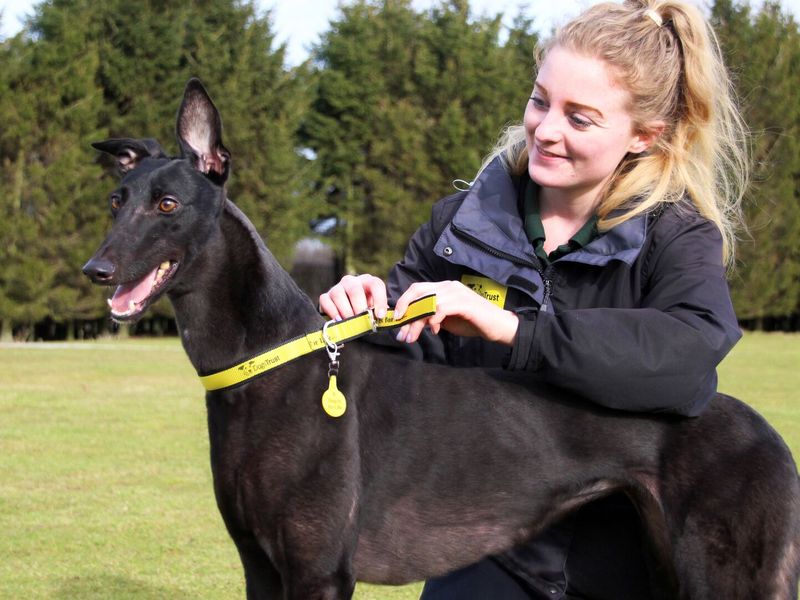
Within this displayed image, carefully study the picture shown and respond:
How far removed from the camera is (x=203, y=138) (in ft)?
11.0

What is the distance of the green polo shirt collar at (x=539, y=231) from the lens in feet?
11.0

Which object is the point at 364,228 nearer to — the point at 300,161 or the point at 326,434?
the point at 300,161

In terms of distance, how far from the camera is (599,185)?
11.3 feet

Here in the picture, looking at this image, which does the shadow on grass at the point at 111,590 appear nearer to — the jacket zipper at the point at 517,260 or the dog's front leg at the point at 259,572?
the dog's front leg at the point at 259,572

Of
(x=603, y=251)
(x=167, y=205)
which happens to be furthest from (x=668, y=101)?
(x=167, y=205)

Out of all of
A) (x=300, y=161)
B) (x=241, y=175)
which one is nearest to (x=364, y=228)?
(x=300, y=161)

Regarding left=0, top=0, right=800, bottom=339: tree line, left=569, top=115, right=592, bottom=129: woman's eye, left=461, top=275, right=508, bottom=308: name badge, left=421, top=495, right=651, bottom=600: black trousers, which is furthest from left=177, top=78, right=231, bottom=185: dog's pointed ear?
left=0, top=0, right=800, bottom=339: tree line

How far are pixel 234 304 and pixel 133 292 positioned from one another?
0.31 m

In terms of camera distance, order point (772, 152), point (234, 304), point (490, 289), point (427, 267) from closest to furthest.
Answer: point (234, 304)
point (490, 289)
point (427, 267)
point (772, 152)

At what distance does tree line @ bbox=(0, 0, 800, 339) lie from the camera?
78.4 ft

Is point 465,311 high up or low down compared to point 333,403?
up

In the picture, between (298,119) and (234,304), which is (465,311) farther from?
(298,119)

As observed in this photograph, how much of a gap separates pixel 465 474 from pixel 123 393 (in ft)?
36.9

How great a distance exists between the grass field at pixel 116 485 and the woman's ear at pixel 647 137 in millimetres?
3007
